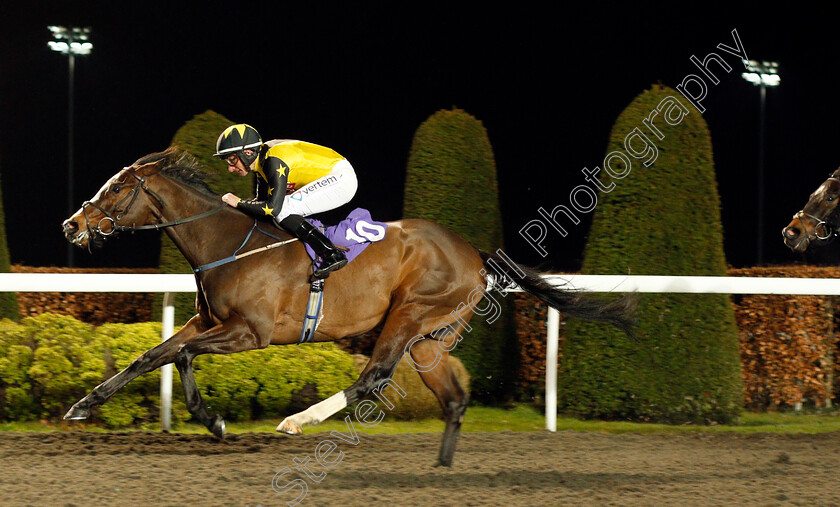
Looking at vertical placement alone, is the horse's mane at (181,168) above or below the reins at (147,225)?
above

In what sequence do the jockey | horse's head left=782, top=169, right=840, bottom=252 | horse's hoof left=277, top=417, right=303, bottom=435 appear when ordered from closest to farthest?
horse's hoof left=277, top=417, right=303, bottom=435 < the jockey < horse's head left=782, top=169, right=840, bottom=252

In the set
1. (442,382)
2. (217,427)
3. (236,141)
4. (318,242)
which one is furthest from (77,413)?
(442,382)

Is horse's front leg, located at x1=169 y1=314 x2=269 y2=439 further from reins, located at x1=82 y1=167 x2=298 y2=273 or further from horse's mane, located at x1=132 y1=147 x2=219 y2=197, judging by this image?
horse's mane, located at x1=132 y1=147 x2=219 y2=197

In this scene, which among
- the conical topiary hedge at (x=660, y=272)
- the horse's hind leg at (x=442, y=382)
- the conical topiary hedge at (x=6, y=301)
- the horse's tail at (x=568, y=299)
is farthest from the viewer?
the conical topiary hedge at (x=6, y=301)

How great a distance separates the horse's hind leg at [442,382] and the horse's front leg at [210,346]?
85cm

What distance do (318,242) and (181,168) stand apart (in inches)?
38.0

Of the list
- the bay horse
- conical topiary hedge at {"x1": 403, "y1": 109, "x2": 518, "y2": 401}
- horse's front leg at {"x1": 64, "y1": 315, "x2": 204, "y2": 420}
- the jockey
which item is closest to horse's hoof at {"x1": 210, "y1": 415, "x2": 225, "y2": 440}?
the bay horse

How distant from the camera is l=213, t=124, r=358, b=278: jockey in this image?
14.0 feet

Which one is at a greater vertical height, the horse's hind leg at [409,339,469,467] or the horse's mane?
the horse's mane

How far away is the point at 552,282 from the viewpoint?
217 inches

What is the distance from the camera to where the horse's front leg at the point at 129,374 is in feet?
13.5

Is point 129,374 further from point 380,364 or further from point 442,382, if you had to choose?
point 442,382

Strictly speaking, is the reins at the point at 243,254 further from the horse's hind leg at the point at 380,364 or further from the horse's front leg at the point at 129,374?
the horse's hind leg at the point at 380,364

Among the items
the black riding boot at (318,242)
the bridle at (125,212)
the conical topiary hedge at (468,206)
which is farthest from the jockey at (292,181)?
the conical topiary hedge at (468,206)
